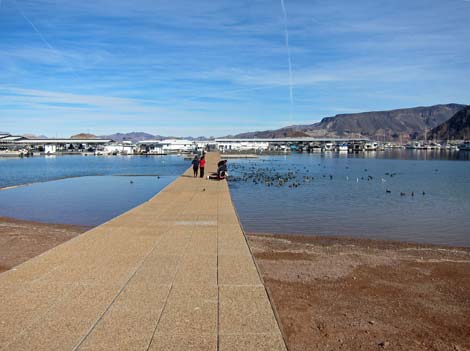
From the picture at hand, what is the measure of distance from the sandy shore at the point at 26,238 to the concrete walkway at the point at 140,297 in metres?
2.07

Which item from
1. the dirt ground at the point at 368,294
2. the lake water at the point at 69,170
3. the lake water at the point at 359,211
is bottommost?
the lake water at the point at 359,211

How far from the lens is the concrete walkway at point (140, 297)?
19.1 ft

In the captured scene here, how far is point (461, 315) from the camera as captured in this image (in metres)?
8.41

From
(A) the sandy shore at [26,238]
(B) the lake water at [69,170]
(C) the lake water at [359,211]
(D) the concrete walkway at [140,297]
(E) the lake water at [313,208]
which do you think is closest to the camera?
(D) the concrete walkway at [140,297]

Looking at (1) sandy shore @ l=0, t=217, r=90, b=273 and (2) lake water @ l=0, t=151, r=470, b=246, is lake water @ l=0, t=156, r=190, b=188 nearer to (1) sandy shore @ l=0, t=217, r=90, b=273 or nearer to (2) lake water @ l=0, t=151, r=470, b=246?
(2) lake water @ l=0, t=151, r=470, b=246

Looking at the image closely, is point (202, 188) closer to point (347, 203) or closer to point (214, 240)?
point (347, 203)

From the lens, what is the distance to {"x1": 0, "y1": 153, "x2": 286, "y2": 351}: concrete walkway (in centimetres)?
581

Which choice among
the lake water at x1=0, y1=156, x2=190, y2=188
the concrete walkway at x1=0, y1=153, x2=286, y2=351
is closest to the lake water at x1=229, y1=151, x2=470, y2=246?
the concrete walkway at x1=0, y1=153, x2=286, y2=351

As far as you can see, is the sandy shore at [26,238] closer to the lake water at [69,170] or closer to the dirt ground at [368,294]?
the dirt ground at [368,294]

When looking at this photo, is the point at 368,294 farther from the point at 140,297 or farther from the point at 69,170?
the point at 69,170

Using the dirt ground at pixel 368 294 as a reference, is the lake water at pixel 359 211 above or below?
below

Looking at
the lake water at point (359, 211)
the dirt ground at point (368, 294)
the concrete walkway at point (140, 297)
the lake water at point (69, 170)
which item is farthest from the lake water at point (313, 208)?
the lake water at point (69, 170)

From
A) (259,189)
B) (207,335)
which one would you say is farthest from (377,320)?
(259,189)

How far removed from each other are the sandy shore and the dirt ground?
629cm
